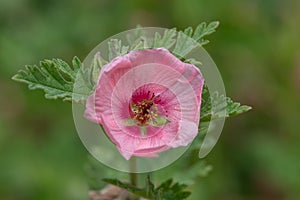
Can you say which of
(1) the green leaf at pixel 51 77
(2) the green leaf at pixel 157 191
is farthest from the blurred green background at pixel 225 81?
(1) the green leaf at pixel 51 77

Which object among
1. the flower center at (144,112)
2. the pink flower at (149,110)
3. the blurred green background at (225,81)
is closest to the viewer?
the pink flower at (149,110)

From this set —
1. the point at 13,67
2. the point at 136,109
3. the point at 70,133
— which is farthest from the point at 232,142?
the point at 136,109

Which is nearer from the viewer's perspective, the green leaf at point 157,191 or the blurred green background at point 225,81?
the green leaf at point 157,191

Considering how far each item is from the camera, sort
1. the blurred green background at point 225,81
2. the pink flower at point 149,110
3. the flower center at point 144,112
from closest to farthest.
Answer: the pink flower at point 149,110 < the flower center at point 144,112 < the blurred green background at point 225,81

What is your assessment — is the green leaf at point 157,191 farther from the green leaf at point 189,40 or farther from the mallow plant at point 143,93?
the green leaf at point 189,40

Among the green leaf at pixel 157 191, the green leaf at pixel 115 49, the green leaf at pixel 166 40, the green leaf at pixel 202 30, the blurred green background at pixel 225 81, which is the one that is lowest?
the green leaf at pixel 157 191

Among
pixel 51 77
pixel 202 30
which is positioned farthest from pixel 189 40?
pixel 51 77

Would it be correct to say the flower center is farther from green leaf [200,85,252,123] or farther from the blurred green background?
the blurred green background

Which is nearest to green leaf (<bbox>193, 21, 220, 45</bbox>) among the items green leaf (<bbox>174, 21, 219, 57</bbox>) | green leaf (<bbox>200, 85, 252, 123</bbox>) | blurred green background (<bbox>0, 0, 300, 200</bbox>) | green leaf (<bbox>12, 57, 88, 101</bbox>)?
green leaf (<bbox>174, 21, 219, 57</bbox>)
